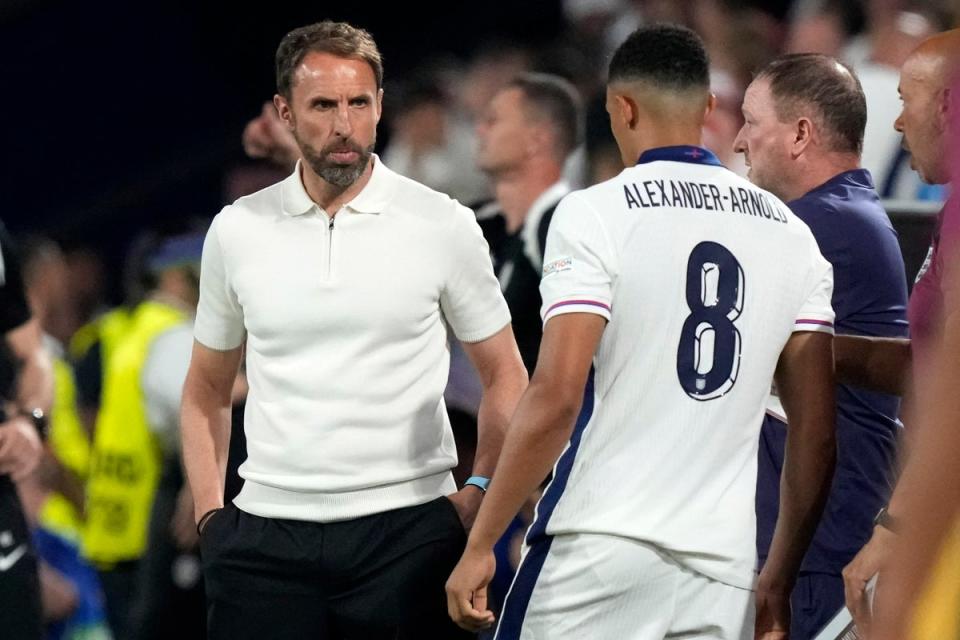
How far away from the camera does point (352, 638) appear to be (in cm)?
366

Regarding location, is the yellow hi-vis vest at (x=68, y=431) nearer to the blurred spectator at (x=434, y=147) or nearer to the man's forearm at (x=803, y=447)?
Answer: the blurred spectator at (x=434, y=147)

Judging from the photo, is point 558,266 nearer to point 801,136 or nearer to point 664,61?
point 664,61

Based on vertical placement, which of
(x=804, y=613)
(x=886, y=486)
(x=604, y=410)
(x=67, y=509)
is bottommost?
(x=67, y=509)

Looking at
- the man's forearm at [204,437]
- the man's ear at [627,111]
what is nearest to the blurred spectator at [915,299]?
the man's ear at [627,111]

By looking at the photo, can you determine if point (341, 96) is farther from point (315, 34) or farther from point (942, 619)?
point (942, 619)

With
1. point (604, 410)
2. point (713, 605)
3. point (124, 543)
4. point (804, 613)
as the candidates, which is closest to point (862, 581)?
point (713, 605)

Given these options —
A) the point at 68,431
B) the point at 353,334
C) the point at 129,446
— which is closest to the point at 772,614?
the point at 353,334

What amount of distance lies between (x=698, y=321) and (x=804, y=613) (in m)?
1.02

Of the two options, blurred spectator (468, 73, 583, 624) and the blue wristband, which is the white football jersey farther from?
blurred spectator (468, 73, 583, 624)

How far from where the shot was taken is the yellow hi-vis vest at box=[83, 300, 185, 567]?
282 inches

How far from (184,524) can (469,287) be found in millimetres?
3015

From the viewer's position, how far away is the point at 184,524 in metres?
6.40

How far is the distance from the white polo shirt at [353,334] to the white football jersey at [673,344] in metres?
0.43

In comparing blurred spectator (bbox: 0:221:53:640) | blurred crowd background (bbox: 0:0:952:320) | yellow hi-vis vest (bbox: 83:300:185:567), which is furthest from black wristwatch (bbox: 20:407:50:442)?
blurred crowd background (bbox: 0:0:952:320)
